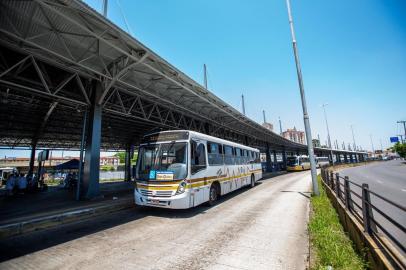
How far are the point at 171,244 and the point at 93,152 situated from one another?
8.11 m

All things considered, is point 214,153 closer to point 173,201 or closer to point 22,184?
point 173,201

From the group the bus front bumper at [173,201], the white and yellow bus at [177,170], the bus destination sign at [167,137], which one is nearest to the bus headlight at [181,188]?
the white and yellow bus at [177,170]

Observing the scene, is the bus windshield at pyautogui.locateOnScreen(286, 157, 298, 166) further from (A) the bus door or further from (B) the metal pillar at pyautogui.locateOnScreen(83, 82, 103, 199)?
(B) the metal pillar at pyautogui.locateOnScreen(83, 82, 103, 199)

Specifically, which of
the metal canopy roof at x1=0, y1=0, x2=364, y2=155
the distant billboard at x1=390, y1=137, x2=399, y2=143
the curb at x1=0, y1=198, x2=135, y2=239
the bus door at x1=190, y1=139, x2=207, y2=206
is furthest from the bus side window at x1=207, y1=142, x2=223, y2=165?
the distant billboard at x1=390, y1=137, x2=399, y2=143

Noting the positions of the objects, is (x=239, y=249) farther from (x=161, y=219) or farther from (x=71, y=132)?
(x=71, y=132)

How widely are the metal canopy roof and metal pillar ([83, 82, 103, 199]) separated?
0.48m

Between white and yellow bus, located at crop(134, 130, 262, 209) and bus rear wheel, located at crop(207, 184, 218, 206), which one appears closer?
white and yellow bus, located at crop(134, 130, 262, 209)

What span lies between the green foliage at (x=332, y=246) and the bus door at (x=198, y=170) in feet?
Answer: 13.0

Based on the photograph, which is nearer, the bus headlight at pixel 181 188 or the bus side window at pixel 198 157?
the bus headlight at pixel 181 188

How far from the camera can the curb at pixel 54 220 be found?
5845 millimetres

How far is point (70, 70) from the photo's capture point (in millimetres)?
9797

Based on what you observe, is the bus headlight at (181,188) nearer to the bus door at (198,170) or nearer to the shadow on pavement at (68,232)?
the bus door at (198,170)

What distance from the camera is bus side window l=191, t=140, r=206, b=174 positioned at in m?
7.79

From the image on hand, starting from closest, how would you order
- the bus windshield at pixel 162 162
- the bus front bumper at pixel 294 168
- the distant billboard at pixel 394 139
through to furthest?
the bus windshield at pixel 162 162 → the bus front bumper at pixel 294 168 → the distant billboard at pixel 394 139
